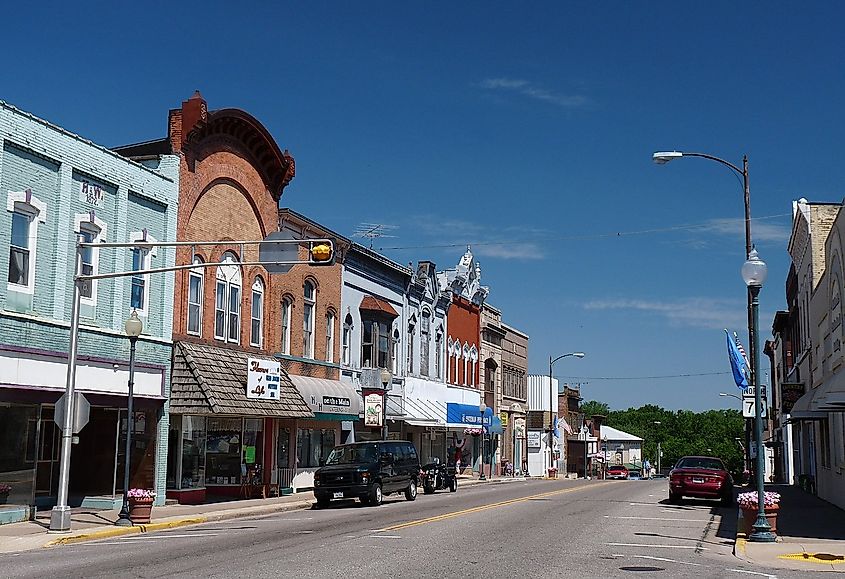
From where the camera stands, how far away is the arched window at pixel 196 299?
3056 centimetres

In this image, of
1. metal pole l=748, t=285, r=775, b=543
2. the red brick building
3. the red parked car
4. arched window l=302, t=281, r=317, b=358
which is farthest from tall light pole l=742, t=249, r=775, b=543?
arched window l=302, t=281, r=317, b=358

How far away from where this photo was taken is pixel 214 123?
3131 cm

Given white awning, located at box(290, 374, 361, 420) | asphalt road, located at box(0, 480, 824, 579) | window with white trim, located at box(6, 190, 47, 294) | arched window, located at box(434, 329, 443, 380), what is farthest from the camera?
arched window, located at box(434, 329, 443, 380)

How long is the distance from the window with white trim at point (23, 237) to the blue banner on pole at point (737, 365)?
25751mm

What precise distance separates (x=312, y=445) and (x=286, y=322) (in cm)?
486

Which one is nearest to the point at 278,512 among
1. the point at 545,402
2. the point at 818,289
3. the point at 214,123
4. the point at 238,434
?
the point at 238,434

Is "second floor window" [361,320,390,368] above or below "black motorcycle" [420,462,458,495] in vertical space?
above

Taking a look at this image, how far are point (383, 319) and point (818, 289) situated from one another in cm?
1815

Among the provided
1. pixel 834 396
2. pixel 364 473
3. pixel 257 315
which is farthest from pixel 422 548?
pixel 257 315

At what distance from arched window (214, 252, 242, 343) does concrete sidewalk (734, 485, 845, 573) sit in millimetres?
17058

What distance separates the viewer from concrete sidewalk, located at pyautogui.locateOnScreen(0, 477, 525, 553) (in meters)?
19.4

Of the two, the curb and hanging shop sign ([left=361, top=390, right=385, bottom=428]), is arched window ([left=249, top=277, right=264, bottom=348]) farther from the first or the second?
hanging shop sign ([left=361, top=390, right=385, bottom=428])

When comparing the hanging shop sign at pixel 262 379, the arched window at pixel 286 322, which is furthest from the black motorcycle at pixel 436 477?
the hanging shop sign at pixel 262 379

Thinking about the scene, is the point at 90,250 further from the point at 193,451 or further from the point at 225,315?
the point at 193,451
